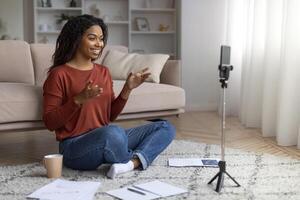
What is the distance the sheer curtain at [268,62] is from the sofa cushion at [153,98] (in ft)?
2.42

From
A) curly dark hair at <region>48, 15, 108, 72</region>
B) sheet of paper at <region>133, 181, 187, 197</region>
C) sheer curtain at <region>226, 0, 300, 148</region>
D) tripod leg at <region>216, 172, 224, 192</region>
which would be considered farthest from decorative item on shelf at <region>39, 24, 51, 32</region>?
tripod leg at <region>216, 172, 224, 192</region>

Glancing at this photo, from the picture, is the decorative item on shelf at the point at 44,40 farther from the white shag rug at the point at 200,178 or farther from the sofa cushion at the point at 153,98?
the white shag rug at the point at 200,178

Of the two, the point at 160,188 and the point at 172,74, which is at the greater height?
the point at 172,74

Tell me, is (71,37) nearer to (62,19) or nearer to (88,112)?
(88,112)

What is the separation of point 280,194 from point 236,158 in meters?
0.69

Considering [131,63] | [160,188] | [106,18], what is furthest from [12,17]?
[160,188]

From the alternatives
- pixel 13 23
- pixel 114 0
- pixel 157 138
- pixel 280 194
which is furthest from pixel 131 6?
pixel 280 194

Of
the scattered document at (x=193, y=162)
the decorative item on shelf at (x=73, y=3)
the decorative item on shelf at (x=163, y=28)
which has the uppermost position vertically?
the decorative item on shelf at (x=73, y=3)

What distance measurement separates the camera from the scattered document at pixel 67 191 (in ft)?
6.37

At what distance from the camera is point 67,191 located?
6.60ft

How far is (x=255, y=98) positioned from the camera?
150 inches

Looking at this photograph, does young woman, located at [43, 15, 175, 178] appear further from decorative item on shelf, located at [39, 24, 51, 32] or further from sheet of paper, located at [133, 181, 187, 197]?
decorative item on shelf, located at [39, 24, 51, 32]

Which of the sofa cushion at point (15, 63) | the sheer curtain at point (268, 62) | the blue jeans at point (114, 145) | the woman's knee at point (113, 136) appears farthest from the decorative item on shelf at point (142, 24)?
the woman's knee at point (113, 136)

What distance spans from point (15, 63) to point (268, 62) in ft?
6.18
